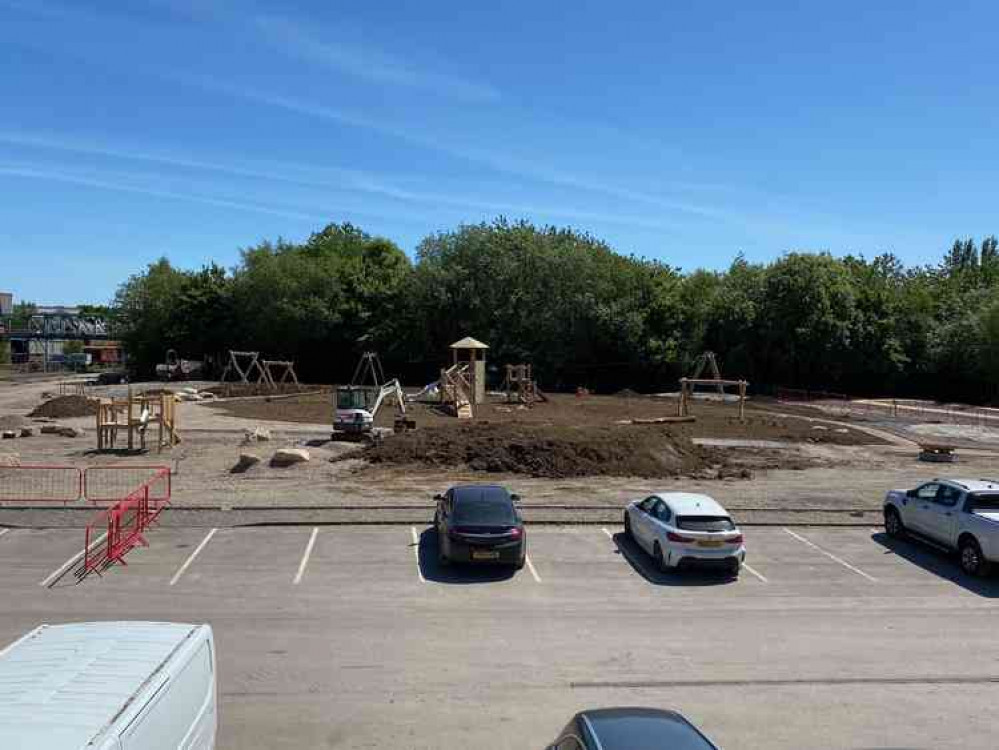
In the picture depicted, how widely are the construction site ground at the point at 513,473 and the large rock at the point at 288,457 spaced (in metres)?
0.26

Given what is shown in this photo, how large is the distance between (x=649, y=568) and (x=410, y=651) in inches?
255

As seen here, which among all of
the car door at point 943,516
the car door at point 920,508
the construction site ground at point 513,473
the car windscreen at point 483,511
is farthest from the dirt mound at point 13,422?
the car door at point 943,516

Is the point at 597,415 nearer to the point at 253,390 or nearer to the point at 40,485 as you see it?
the point at 253,390

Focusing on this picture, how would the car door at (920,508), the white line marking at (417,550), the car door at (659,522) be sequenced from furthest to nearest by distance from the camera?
the car door at (920,508) → the car door at (659,522) → the white line marking at (417,550)

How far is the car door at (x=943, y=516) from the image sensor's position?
17845mm

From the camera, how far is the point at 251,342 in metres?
80.8

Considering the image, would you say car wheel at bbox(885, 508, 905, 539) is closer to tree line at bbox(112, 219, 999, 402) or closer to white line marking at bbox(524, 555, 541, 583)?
white line marking at bbox(524, 555, 541, 583)

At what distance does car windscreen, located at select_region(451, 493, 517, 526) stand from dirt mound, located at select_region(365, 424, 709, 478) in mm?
10367

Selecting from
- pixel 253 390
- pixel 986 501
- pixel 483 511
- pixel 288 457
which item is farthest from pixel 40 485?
pixel 253 390

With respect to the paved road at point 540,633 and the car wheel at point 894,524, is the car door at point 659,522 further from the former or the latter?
the car wheel at point 894,524

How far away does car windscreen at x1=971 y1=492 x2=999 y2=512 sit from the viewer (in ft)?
57.9

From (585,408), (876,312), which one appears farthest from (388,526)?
(876,312)

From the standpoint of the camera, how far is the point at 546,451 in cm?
2864

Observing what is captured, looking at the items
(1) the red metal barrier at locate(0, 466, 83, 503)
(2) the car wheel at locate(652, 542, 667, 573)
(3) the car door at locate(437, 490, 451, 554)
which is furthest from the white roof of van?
(1) the red metal barrier at locate(0, 466, 83, 503)
